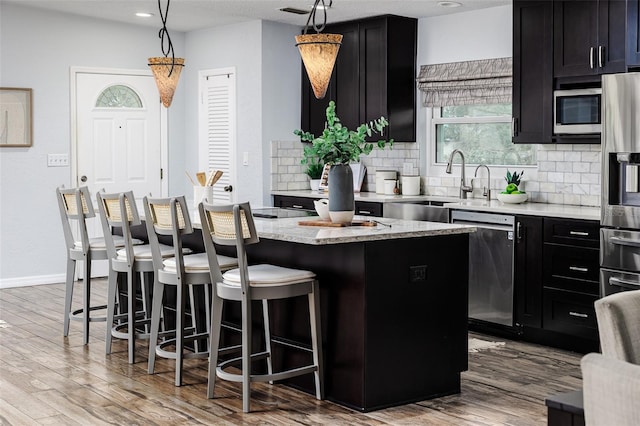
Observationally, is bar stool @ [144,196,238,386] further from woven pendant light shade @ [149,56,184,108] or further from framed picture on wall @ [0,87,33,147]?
framed picture on wall @ [0,87,33,147]

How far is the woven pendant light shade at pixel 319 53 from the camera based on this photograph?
4445 mm

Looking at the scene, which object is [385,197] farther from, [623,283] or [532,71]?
[623,283]

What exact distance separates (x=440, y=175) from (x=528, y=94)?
1398 mm

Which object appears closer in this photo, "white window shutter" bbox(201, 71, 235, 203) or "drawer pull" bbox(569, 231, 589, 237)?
"drawer pull" bbox(569, 231, 589, 237)

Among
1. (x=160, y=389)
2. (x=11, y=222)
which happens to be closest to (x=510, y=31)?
(x=160, y=389)

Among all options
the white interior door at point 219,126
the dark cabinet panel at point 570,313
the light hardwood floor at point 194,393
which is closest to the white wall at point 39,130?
the white interior door at point 219,126

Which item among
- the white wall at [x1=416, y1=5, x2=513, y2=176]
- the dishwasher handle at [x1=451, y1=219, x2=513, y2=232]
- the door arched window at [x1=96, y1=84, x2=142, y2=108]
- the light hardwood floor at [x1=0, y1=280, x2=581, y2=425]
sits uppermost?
the white wall at [x1=416, y1=5, x2=513, y2=176]

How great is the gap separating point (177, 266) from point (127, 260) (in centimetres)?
71

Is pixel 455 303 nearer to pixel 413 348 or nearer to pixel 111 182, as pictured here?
pixel 413 348

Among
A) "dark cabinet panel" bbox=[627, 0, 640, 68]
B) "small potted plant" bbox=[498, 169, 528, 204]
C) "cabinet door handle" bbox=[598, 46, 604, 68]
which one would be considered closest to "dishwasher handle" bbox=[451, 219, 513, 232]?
"small potted plant" bbox=[498, 169, 528, 204]

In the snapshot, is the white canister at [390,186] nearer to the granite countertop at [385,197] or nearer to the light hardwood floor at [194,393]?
the granite countertop at [385,197]

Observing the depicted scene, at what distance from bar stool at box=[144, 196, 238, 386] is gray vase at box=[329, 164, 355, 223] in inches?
24.3

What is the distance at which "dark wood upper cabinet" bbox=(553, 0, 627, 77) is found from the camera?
5.41m

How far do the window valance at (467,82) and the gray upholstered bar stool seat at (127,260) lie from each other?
9.24 ft
